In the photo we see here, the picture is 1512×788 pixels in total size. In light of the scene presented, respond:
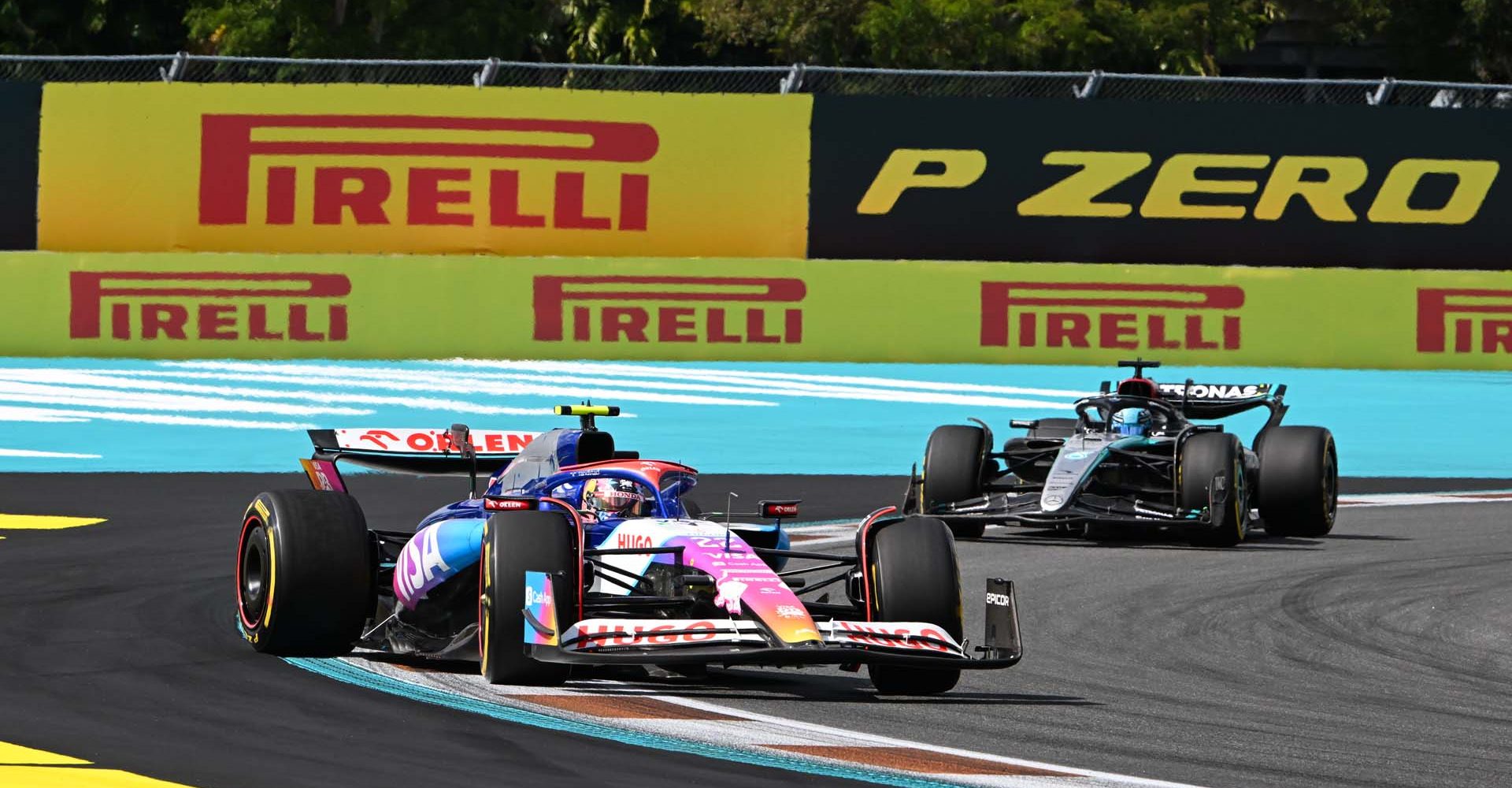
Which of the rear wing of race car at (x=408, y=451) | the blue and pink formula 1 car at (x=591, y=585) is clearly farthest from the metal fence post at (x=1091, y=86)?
the blue and pink formula 1 car at (x=591, y=585)

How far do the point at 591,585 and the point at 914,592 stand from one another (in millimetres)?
1167

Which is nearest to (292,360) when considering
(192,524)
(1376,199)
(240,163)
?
(240,163)

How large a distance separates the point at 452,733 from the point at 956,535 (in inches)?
303

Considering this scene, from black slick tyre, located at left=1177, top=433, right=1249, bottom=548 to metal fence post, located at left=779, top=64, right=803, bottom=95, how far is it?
301 inches

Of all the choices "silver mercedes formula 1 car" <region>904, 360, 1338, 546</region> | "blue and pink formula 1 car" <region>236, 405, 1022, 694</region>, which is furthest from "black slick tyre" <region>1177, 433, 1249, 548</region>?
"blue and pink formula 1 car" <region>236, 405, 1022, 694</region>

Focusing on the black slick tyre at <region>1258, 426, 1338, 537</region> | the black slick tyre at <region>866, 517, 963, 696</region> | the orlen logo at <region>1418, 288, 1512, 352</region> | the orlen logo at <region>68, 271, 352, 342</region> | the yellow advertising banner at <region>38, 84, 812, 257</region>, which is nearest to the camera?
the black slick tyre at <region>866, 517, 963, 696</region>

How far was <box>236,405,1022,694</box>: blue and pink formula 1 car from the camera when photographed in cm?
795

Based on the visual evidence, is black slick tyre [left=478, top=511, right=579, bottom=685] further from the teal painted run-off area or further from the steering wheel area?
the teal painted run-off area

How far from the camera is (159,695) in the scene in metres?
8.02

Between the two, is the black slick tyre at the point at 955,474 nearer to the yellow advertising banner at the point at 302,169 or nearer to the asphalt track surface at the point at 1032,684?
the asphalt track surface at the point at 1032,684

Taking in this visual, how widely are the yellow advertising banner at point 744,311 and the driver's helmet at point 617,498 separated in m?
11.3

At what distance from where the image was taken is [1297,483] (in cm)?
1456

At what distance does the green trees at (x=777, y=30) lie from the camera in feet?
135

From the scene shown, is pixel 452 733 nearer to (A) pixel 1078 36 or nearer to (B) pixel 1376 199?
(B) pixel 1376 199
